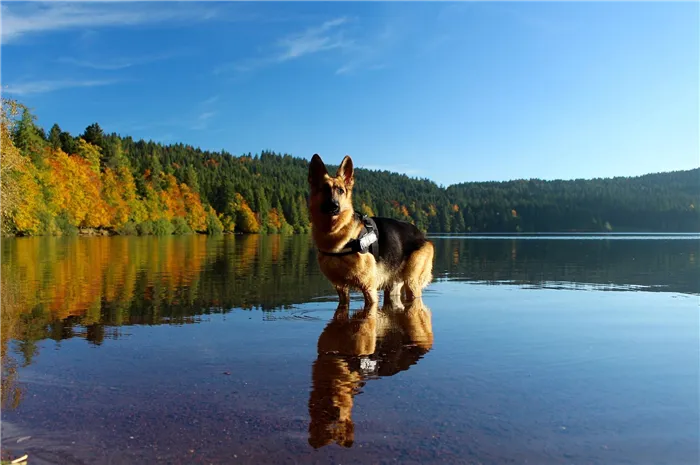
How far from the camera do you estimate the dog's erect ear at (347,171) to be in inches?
319

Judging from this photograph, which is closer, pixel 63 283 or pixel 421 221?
pixel 63 283

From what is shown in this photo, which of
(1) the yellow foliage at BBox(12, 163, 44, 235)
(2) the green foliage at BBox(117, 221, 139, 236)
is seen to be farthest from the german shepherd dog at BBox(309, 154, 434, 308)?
(2) the green foliage at BBox(117, 221, 139, 236)

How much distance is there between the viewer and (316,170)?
7840mm

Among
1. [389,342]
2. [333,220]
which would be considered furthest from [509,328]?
[333,220]

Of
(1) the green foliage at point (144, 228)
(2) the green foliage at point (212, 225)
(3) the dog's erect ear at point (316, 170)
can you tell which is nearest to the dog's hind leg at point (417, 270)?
(3) the dog's erect ear at point (316, 170)

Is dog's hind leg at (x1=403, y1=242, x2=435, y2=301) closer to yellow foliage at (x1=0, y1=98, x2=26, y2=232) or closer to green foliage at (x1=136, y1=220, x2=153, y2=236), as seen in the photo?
Answer: yellow foliage at (x1=0, y1=98, x2=26, y2=232)

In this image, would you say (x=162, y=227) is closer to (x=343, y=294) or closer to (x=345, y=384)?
(x=343, y=294)

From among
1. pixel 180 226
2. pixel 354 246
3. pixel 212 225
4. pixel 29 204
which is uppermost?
pixel 212 225

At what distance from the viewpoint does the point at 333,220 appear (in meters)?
8.31

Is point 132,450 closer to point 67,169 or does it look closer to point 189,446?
point 189,446

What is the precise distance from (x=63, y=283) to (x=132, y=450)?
440 inches

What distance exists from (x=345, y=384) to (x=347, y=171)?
4351mm

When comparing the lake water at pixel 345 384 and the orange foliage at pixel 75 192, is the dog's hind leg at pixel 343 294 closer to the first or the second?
the lake water at pixel 345 384

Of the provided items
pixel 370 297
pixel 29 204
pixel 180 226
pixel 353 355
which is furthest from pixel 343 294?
pixel 180 226
